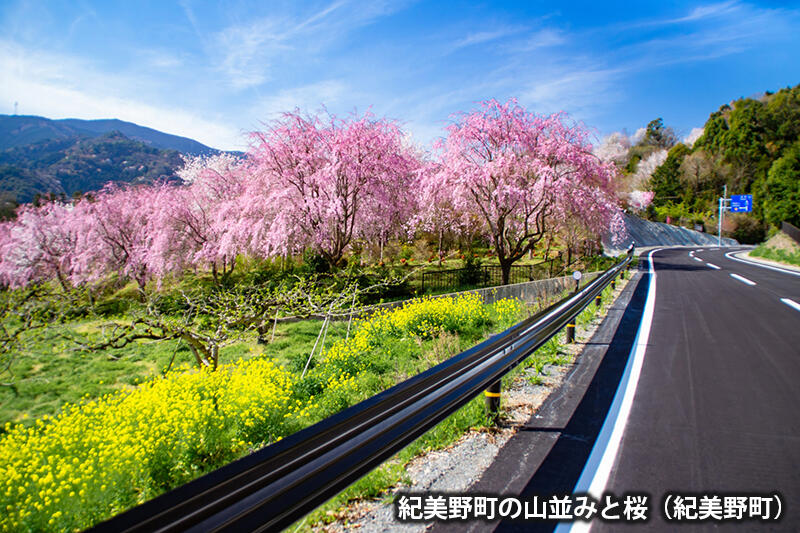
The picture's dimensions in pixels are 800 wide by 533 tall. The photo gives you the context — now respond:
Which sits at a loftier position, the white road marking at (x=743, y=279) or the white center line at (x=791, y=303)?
the white road marking at (x=743, y=279)

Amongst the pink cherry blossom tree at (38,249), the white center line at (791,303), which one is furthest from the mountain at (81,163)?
the white center line at (791,303)

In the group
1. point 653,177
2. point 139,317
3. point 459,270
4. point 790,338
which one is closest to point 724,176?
point 653,177

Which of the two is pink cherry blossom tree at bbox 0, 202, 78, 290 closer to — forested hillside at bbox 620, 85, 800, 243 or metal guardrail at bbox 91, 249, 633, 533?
metal guardrail at bbox 91, 249, 633, 533

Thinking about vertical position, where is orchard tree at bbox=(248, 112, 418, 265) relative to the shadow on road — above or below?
above

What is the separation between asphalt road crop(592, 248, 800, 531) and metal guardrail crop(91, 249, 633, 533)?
4.41 feet

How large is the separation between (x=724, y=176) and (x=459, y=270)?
196 ft

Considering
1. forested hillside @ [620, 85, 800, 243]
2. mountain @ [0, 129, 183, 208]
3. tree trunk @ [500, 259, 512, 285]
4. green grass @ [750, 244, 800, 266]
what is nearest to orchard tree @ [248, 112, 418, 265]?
tree trunk @ [500, 259, 512, 285]

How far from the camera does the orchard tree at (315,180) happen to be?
15.5 m

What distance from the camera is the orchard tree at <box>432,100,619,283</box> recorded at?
1554cm

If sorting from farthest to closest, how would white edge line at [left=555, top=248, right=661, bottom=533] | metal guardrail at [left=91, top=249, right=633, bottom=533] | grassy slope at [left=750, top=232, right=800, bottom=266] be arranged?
grassy slope at [left=750, top=232, right=800, bottom=266], white edge line at [left=555, top=248, right=661, bottom=533], metal guardrail at [left=91, top=249, right=633, bottom=533]

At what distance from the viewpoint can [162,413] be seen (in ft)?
14.8

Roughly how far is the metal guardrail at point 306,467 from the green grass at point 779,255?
88.6ft

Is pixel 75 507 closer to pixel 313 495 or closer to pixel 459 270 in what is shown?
pixel 313 495

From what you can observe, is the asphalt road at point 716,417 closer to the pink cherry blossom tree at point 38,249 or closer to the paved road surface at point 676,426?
the paved road surface at point 676,426
